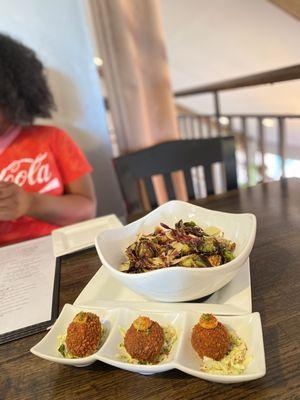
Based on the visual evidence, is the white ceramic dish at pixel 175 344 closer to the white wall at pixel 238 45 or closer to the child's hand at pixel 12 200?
the child's hand at pixel 12 200

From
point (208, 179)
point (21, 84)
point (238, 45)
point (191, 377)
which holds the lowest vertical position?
point (208, 179)

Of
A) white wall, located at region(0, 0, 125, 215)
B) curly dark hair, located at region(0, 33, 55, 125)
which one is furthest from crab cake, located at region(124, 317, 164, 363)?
white wall, located at region(0, 0, 125, 215)

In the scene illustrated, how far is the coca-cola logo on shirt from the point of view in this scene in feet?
3.40

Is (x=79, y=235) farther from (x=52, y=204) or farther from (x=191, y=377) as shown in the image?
(x=191, y=377)

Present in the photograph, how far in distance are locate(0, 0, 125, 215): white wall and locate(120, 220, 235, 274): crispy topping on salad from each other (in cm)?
95

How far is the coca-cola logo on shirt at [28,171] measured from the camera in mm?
1035

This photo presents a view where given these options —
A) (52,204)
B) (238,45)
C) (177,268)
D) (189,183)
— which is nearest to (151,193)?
(189,183)

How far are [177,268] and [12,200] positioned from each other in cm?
60

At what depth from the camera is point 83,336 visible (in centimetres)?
40

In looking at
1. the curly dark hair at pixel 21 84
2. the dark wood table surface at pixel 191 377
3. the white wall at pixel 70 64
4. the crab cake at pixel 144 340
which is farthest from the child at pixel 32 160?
the crab cake at pixel 144 340

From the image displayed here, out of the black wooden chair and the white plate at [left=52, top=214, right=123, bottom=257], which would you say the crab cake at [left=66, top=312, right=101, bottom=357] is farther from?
the black wooden chair

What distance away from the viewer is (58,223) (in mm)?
1049

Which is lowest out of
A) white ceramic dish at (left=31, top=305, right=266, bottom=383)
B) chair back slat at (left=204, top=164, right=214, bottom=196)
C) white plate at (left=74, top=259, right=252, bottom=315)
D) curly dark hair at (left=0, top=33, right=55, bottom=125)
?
chair back slat at (left=204, top=164, right=214, bottom=196)

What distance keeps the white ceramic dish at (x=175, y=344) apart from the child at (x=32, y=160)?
0.58m
